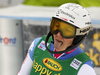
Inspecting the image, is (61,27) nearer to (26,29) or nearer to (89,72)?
(89,72)

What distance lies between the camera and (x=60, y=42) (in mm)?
1847

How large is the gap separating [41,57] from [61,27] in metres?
0.32

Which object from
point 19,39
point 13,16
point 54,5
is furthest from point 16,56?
point 54,5

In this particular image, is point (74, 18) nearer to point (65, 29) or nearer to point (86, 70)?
point (65, 29)

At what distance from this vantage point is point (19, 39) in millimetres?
3836

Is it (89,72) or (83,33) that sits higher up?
(83,33)

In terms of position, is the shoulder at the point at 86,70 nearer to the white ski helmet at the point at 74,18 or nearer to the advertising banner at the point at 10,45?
the white ski helmet at the point at 74,18

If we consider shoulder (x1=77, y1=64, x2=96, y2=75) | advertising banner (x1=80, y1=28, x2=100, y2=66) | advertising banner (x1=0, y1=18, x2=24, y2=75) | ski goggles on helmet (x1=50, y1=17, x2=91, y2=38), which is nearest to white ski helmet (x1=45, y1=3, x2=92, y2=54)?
ski goggles on helmet (x1=50, y1=17, x2=91, y2=38)

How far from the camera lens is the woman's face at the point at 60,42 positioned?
6.04 feet

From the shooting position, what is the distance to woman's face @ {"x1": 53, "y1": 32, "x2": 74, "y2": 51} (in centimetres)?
184

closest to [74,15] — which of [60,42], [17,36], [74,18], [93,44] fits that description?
[74,18]

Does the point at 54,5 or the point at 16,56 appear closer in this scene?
the point at 16,56

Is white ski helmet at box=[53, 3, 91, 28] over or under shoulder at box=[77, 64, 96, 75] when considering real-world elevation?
over

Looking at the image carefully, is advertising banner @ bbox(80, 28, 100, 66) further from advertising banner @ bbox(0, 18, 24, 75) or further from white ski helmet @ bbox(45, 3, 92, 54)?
white ski helmet @ bbox(45, 3, 92, 54)
